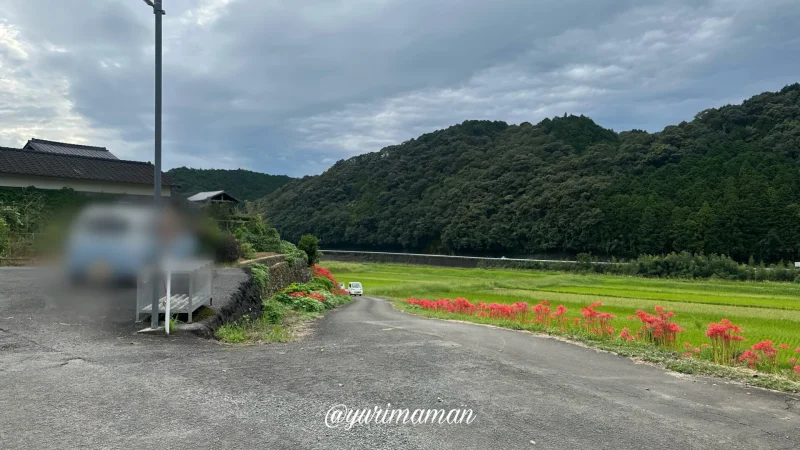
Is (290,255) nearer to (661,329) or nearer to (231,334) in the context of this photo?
(231,334)

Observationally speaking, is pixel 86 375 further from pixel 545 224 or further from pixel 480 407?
pixel 545 224

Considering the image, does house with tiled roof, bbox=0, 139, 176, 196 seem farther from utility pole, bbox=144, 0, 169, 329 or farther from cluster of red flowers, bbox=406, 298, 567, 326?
utility pole, bbox=144, 0, 169, 329

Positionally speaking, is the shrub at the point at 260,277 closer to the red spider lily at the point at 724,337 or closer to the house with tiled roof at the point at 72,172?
the house with tiled roof at the point at 72,172

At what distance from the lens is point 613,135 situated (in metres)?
97.5

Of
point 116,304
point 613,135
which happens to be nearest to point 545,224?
point 613,135

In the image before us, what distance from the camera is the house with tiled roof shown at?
23.9 m

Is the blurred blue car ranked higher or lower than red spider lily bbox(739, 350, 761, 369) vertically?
higher

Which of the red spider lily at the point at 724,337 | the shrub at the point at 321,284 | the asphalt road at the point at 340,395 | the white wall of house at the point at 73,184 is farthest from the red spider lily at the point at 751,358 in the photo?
the white wall of house at the point at 73,184

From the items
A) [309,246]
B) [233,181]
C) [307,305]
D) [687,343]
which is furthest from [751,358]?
[233,181]

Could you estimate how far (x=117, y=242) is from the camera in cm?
955

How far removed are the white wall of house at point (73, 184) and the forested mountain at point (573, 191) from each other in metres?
52.8

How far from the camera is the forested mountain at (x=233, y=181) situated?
271 feet

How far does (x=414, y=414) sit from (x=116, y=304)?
7.52 metres

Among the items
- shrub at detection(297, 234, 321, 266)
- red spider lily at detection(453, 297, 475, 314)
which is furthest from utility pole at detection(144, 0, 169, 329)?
shrub at detection(297, 234, 321, 266)
